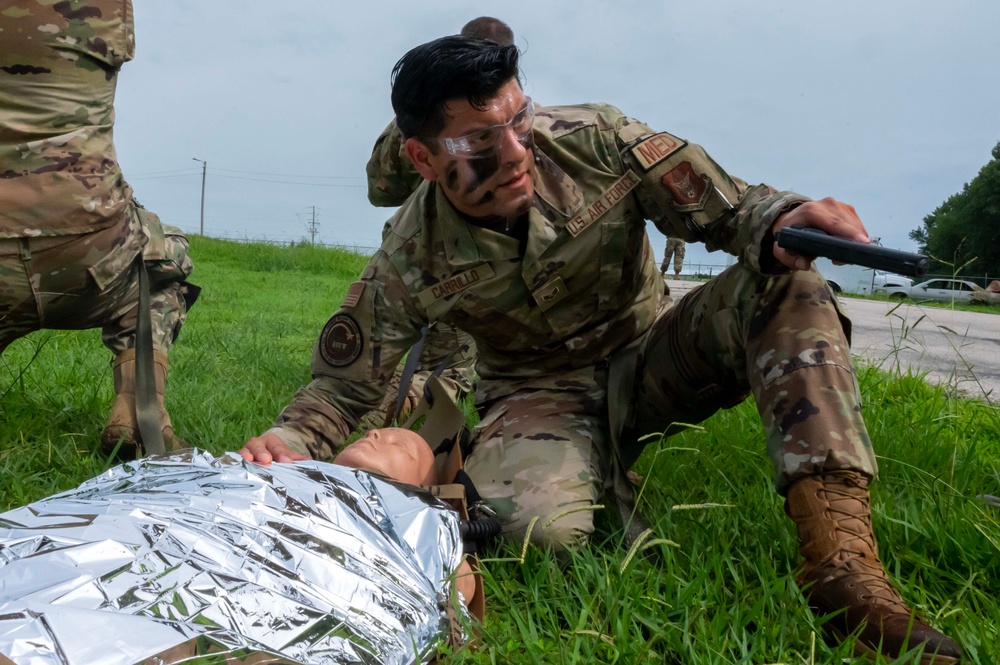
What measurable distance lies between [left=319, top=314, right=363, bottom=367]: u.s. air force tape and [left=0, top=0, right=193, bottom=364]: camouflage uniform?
0.86m

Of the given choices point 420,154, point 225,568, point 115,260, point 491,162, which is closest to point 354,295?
point 420,154

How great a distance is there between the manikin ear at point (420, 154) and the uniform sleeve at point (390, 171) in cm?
70

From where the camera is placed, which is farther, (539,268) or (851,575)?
(539,268)

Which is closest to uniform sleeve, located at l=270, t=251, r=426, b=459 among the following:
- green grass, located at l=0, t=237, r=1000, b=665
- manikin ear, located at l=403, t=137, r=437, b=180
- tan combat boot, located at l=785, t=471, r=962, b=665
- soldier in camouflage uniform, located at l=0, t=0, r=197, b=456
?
manikin ear, located at l=403, t=137, r=437, b=180

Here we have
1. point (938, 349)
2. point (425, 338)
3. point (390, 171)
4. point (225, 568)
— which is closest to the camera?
point (225, 568)

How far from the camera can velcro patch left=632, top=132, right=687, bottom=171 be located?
262 cm

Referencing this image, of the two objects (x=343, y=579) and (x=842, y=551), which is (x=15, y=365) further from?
(x=842, y=551)

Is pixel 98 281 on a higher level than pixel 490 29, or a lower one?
lower

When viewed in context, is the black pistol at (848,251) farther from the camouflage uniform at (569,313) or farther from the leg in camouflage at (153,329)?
the leg in camouflage at (153,329)

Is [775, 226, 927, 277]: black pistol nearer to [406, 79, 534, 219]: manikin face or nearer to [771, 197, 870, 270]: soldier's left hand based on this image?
[771, 197, 870, 270]: soldier's left hand

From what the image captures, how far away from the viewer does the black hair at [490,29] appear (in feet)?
12.9

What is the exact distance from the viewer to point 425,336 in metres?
3.80

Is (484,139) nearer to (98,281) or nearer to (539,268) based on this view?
(539,268)

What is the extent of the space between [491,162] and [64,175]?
1.39 m
